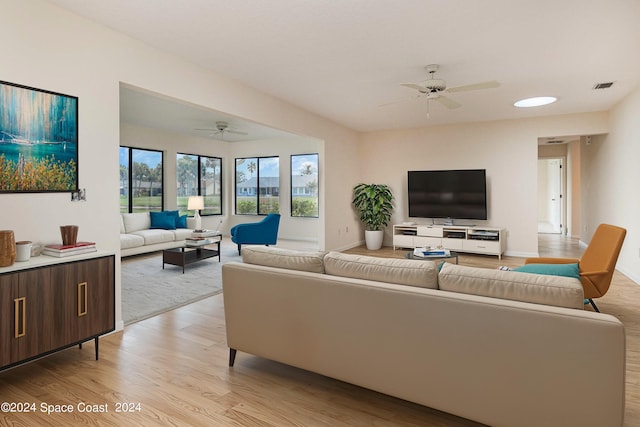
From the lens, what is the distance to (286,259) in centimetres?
229

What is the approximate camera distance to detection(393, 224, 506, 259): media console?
6453 mm

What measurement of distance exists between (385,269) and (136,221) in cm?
630

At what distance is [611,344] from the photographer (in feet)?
4.59

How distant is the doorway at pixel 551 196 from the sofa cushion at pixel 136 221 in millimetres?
10105

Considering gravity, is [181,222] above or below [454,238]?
above

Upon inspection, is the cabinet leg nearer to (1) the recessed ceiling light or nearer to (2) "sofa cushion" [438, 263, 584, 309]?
(2) "sofa cushion" [438, 263, 584, 309]

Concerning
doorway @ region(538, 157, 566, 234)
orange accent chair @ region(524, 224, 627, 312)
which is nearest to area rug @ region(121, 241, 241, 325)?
orange accent chair @ region(524, 224, 627, 312)

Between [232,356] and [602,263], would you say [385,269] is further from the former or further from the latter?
[602,263]

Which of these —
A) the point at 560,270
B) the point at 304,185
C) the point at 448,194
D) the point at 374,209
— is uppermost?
the point at 304,185

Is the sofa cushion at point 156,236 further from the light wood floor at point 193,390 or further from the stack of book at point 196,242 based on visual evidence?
the light wood floor at point 193,390

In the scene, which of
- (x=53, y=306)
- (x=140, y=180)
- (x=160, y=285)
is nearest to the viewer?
(x=53, y=306)

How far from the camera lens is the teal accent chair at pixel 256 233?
22.0ft

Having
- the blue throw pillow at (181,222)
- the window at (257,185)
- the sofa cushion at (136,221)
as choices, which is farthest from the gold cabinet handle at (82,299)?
the window at (257,185)

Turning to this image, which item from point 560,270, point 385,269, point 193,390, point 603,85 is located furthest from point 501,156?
point 193,390
